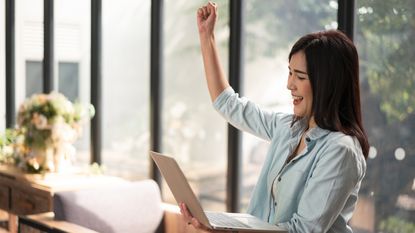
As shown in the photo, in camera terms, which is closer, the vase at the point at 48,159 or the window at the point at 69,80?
the vase at the point at 48,159

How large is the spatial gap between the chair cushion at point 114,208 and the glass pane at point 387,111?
0.98 m

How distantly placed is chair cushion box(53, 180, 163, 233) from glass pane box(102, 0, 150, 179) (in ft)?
2.81

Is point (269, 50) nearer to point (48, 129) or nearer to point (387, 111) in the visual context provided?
point (387, 111)

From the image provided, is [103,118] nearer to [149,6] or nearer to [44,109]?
[44,109]

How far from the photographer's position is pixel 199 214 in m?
1.71

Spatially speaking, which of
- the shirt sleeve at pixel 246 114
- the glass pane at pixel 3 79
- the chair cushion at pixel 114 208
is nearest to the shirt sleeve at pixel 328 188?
the shirt sleeve at pixel 246 114

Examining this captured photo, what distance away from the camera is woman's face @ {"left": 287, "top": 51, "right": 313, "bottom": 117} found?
5.82 ft

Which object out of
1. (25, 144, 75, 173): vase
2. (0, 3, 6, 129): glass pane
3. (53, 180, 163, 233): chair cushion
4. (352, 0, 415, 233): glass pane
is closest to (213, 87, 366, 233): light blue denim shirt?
(352, 0, 415, 233): glass pane

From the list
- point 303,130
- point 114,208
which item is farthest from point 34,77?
point 303,130

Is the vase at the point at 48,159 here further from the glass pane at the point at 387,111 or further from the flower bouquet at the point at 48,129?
the glass pane at the point at 387,111

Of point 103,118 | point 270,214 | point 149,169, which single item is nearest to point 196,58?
point 149,169

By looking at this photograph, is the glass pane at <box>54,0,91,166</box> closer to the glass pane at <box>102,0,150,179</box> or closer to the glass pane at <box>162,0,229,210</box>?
Answer: the glass pane at <box>102,0,150,179</box>

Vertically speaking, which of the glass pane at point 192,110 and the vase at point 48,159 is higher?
the glass pane at point 192,110

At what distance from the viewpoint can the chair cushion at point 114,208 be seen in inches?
112
